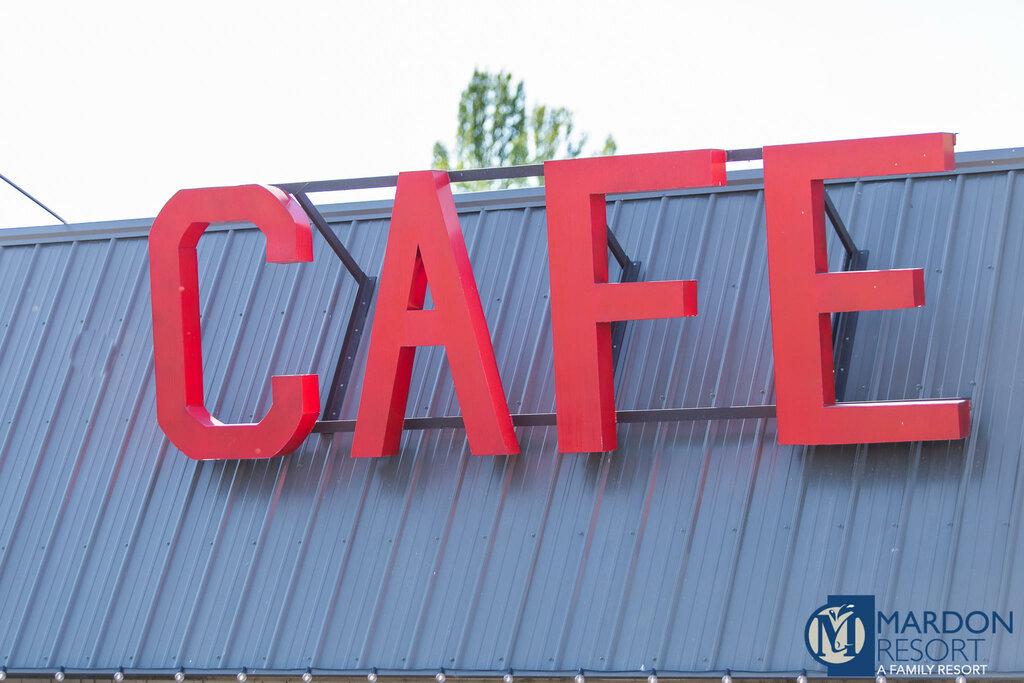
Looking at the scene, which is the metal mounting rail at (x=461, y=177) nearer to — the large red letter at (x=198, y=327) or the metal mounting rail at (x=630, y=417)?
the large red letter at (x=198, y=327)

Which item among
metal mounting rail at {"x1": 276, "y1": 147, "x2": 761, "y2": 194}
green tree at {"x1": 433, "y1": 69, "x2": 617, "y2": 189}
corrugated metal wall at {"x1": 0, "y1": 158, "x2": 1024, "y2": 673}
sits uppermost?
green tree at {"x1": 433, "y1": 69, "x2": 617, "y2": 189}

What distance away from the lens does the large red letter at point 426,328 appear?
394 inches

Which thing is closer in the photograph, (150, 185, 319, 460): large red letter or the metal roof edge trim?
the metal roof edge trim

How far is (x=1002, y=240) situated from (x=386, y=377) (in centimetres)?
465

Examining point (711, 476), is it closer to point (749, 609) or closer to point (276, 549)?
point (749, 609)

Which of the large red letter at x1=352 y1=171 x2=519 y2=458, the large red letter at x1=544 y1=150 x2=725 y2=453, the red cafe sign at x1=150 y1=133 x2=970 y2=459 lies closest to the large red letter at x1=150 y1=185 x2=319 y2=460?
the red cafe sign at x1=150 y1=133 x2=970 y2=459

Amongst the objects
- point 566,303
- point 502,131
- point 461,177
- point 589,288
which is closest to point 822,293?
point 589,288

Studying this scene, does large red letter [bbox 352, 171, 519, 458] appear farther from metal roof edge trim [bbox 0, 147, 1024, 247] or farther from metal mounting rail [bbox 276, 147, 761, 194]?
metal roof edge trim [bbox 0, 147, 1024, 247]

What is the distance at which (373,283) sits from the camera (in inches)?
448

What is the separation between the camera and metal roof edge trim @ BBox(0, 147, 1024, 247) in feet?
33.0

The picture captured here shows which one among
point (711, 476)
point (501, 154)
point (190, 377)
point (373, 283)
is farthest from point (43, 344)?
point (501, 154)

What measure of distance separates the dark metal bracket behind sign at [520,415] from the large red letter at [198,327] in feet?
0.97

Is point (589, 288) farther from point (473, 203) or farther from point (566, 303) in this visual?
point (473, 203)

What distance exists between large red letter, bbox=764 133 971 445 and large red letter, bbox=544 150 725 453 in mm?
569
